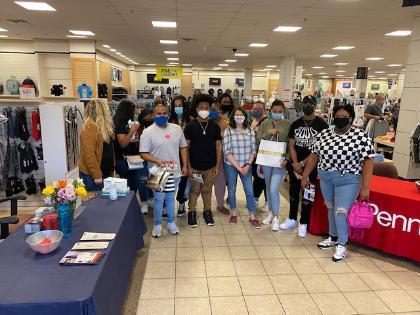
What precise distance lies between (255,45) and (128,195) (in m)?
8.89

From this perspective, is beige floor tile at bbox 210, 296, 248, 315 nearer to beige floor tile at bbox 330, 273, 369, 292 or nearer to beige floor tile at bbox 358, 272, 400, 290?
beige floor tile at bbox 330, 273, 369, 292

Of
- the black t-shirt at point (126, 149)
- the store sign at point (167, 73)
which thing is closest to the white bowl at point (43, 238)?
the black t-shirt at point (126, 149)

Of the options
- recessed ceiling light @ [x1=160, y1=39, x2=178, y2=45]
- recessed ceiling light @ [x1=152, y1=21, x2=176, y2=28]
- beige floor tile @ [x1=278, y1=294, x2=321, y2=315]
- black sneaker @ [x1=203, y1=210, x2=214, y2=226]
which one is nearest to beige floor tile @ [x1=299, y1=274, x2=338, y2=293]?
beige floor tile @ [x1=278, y1=294, x2=321, y2=315]

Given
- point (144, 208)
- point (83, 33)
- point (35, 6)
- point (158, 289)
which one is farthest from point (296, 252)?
point (83, 33)

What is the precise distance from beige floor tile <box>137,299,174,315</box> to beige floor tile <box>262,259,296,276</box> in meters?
1.08

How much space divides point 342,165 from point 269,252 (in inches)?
50.3

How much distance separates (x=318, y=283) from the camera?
309cm

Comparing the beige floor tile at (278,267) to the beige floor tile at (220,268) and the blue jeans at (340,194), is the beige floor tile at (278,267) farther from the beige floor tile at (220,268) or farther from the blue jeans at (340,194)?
the blue jeans at (340,194)

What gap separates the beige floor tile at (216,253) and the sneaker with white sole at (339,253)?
3.76 ft

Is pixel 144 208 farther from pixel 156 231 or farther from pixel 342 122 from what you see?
pixel 342 122

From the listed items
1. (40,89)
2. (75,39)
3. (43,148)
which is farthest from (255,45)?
(43,148)

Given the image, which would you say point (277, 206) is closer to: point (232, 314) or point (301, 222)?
point (301, 222)

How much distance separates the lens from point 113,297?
6.86 ft

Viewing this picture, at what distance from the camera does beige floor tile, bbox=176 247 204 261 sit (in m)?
3.49
